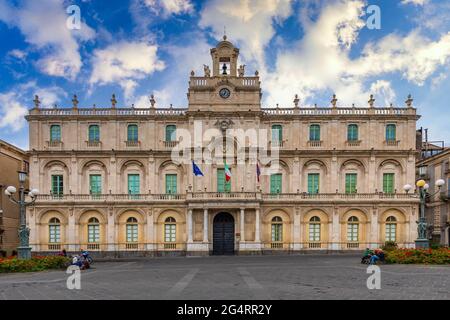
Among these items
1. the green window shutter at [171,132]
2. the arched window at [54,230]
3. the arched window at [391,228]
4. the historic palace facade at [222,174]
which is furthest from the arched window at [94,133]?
the arched window at [391,228]

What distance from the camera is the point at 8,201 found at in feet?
156

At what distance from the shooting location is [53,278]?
21.5 metres

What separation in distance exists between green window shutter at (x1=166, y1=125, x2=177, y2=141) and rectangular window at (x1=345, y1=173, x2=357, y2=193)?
1857 cm

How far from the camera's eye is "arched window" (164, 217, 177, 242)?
→ 145ft

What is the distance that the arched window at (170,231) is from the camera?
44.3m

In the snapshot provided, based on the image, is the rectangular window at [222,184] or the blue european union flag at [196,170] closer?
the blue european union flag at [196,170]

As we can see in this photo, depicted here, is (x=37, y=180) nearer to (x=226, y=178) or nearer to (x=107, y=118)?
(x=107, y=118)

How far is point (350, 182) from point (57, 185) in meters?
30.6

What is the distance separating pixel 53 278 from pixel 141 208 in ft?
74.5

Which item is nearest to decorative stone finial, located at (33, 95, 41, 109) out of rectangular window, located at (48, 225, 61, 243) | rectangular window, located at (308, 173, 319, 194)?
rectangular window, located at (48, 225, 61, 243)

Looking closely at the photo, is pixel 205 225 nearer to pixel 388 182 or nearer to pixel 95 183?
pixel 95 183

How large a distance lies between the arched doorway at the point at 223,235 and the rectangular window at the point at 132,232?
317 inches

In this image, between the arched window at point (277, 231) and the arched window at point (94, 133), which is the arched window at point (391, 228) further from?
the arched window at point (94, 133)
